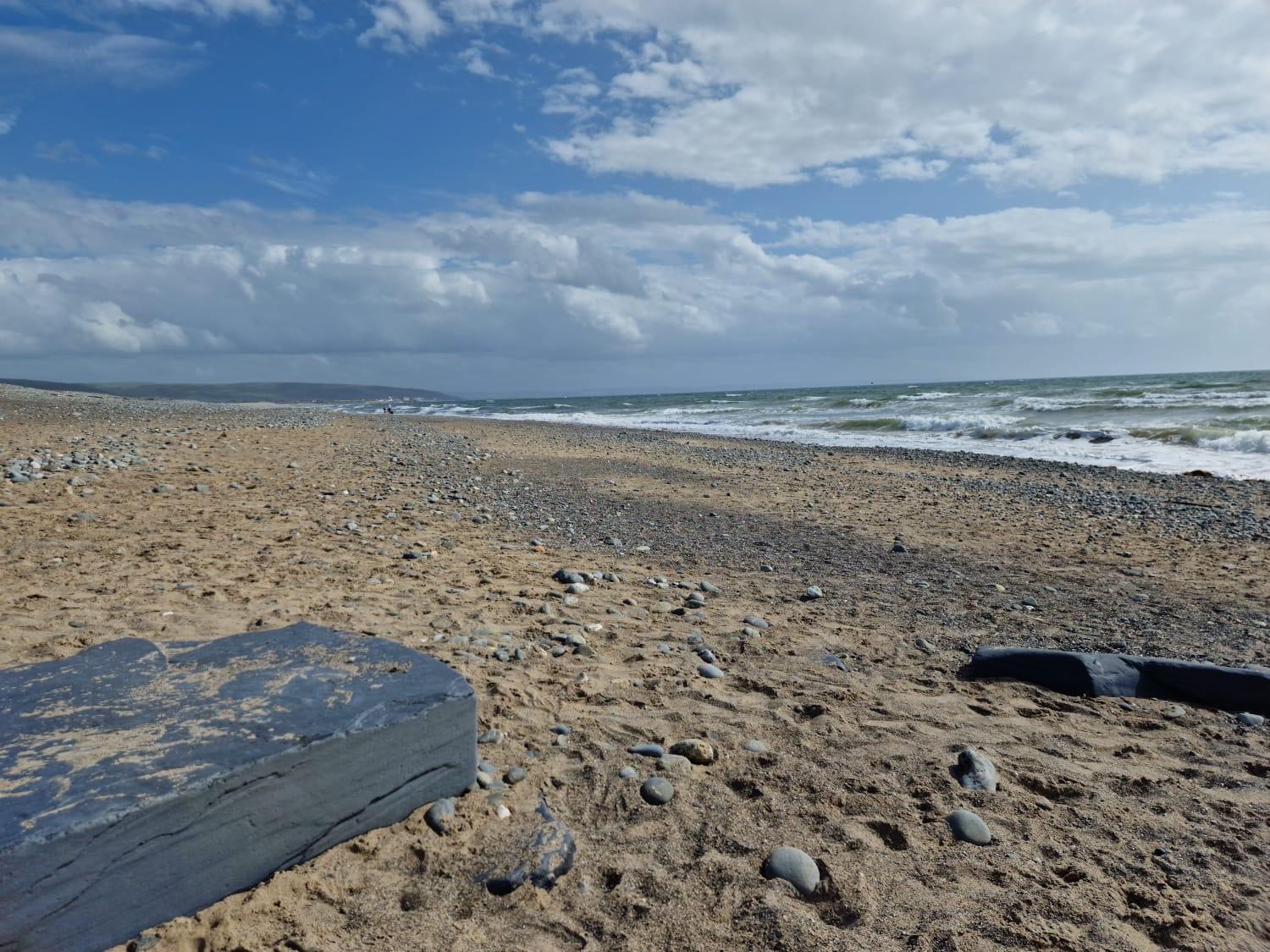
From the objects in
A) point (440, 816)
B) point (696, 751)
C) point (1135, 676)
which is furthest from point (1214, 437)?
point (440, 816)

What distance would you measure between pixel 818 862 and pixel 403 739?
1464 millimetres

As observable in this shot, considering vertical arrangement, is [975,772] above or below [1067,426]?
below

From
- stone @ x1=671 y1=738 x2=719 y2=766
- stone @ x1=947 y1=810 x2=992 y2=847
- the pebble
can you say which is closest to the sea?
stone @ x1=947 y1=810 x2=992 y2=847

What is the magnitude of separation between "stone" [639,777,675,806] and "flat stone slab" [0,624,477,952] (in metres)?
0.66

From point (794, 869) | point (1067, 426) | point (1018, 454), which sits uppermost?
point (1067, 426)

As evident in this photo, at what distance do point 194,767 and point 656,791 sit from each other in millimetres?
1566

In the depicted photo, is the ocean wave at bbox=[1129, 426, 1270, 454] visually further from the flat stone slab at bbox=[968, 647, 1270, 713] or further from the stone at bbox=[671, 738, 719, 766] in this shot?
the stone at bbox=[671, 738, 719, 766]

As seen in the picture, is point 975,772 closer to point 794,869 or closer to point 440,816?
point 794,869

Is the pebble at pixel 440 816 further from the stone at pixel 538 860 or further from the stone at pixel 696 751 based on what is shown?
the stone at pixel 696 751

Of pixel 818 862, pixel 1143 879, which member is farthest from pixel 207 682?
pixel 1143 879

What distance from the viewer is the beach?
7.17 ft

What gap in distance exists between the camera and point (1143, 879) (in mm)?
2346

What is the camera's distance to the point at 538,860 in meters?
2.36

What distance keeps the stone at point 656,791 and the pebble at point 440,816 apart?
0.71m
